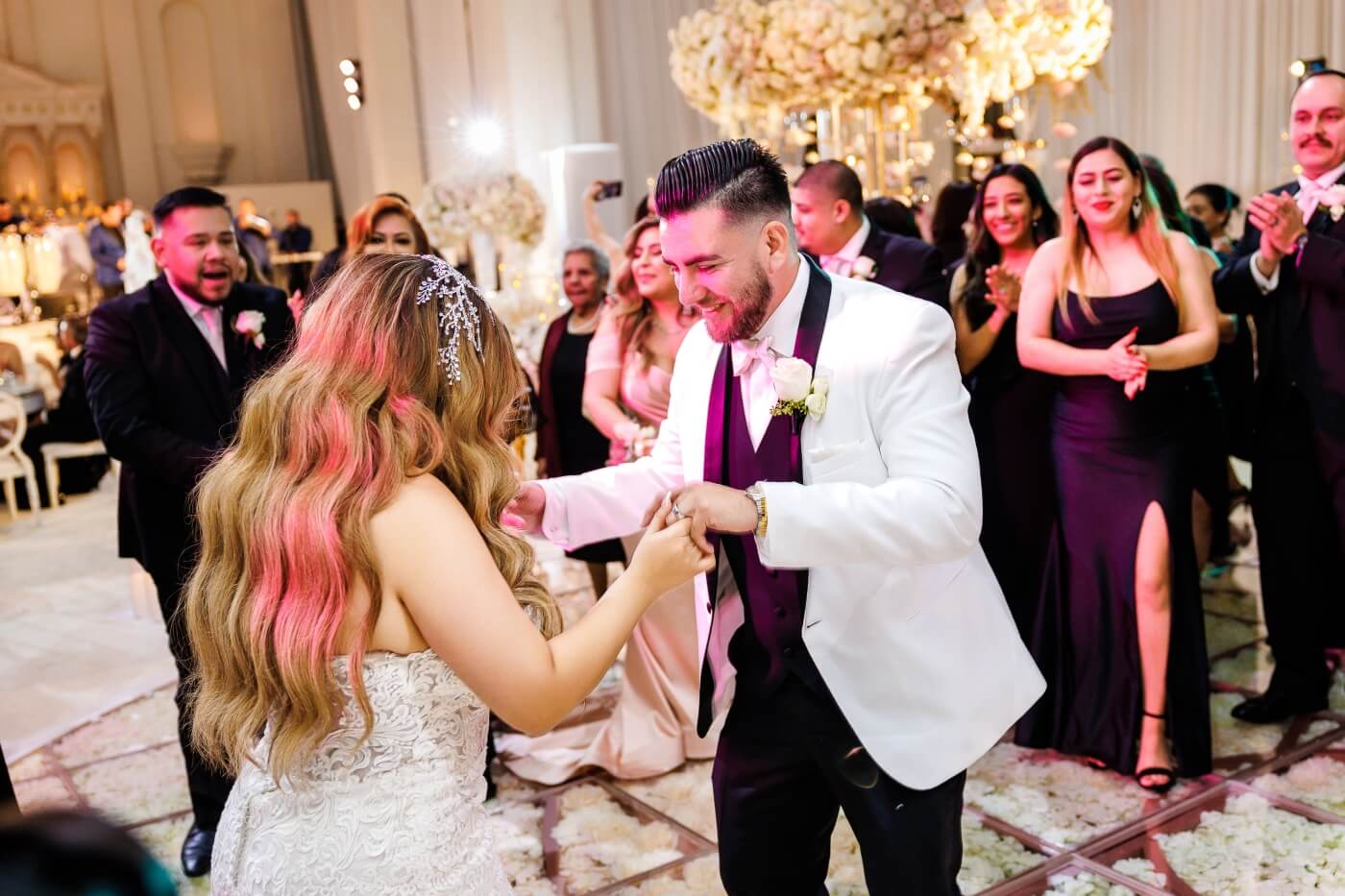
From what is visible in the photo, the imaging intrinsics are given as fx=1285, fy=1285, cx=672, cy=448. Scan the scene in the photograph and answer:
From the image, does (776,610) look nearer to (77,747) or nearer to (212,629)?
(212,629)

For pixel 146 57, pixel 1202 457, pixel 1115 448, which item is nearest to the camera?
pixel 1115 448

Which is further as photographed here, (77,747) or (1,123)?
(1,123)

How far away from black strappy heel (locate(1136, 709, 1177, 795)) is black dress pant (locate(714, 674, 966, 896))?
5.10 ft

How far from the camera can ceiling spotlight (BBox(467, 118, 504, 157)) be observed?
35.3 feet

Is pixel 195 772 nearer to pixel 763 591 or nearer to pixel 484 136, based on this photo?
pixel 763 591

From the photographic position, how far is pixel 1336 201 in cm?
364

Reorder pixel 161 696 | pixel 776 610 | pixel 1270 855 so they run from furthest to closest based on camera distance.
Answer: pixel 161 696
pixel 1270 855
pixel 776 610

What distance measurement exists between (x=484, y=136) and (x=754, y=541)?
9.67m

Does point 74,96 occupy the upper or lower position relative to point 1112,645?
upper

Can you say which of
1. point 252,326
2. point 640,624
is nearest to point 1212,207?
point 640,624

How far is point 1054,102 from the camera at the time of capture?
5328 millimetres

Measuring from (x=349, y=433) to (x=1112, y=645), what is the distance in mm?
2679

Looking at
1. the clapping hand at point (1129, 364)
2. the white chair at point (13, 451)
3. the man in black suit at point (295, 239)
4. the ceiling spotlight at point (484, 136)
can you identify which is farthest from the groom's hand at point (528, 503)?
the man in black suit at point (295, 239)

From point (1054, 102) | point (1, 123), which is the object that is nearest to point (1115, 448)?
point (1054, 102)
